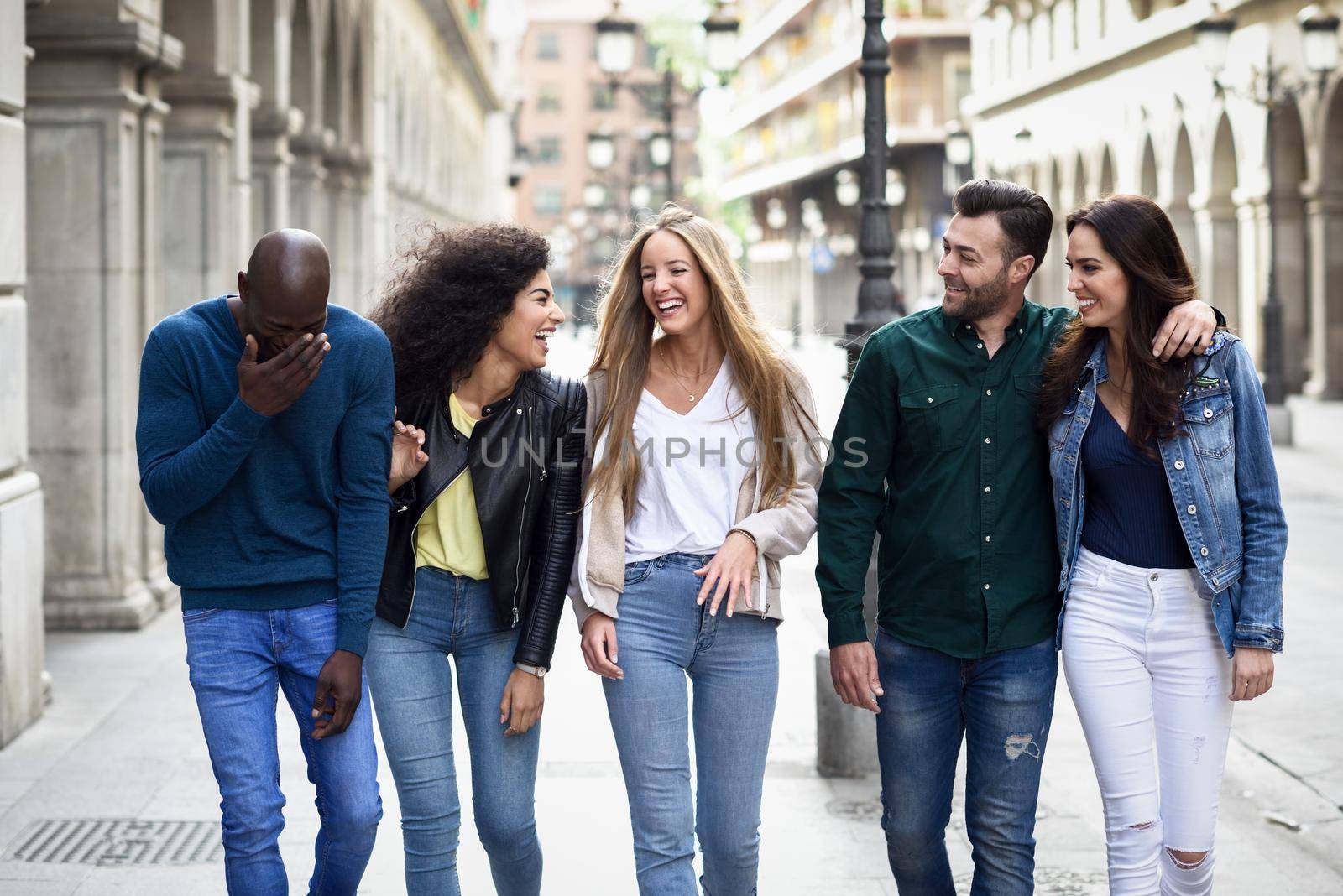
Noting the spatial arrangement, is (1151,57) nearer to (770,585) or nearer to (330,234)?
(330,234)

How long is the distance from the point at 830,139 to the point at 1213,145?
3965 cm

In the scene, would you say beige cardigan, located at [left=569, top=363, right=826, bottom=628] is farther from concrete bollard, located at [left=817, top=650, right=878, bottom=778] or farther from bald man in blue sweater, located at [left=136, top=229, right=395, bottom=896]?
concrete bollard, located at [left=817, top=650, right=878, bottom=778]

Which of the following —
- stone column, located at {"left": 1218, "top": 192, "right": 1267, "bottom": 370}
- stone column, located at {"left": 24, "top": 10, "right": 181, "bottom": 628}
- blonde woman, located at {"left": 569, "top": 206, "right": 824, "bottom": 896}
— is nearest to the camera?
blonde woman, located at {"left": 569, "top": 206, "right": 824, "bottom": 896}

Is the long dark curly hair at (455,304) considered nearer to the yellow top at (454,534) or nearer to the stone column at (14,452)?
the yellow top at (454,534)

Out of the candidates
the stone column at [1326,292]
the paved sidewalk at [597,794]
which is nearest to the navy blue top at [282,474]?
the paved sidewalk at [597,794]

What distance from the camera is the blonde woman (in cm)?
387

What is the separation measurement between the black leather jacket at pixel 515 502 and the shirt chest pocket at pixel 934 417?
795 millimetres

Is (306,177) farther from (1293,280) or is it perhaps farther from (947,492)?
(1293,280)

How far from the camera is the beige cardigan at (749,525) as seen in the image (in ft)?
12.8

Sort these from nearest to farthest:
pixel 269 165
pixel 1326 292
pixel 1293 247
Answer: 1. pixel 269 165
2. pixel 1326 292
3. pixel 1293 247

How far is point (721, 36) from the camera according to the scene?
18.7 metres

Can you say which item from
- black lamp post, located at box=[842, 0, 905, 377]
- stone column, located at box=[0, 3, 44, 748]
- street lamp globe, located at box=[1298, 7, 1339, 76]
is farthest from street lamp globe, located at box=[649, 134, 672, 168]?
stone column, located at box=[0, 3, 44, 748]

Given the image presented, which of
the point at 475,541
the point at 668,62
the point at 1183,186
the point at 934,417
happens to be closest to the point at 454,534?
the point at 475,541

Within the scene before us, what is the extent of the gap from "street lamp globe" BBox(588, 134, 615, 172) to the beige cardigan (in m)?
26.0
